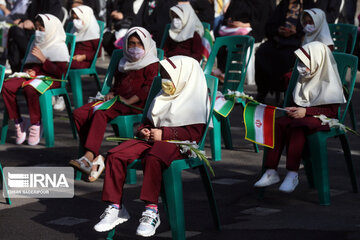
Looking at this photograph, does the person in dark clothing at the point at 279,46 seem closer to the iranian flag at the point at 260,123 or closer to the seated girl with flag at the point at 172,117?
the iranian flag at the point at 260,123

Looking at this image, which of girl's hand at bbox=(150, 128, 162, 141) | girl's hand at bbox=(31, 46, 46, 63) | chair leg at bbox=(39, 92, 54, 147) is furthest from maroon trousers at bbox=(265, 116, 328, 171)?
girl's hand at bbox=(31, 46, 46, 63)

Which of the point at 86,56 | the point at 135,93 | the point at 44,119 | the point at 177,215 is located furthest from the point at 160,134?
the point at 86,56

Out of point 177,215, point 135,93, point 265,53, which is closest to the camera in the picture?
point 177,215

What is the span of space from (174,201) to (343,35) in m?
5.42

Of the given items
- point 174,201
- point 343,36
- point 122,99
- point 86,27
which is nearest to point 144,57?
point 122,99

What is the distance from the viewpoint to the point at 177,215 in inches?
202

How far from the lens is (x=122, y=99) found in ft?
23.8

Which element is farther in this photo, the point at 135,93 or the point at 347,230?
the point at 135,93

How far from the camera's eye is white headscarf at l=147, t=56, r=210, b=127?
221 inches

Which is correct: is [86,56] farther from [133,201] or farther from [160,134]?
[160,134]

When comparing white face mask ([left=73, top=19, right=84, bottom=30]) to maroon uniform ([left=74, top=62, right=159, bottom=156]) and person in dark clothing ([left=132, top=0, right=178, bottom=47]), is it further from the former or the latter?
maroon uniform ([left=74, top=62, right=159, bottom=156])

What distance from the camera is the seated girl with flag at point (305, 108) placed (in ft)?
20.5

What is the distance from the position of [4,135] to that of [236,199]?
132 inches

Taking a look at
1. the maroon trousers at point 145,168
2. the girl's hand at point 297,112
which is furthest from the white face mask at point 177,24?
the maroon trousers at point 145,168
